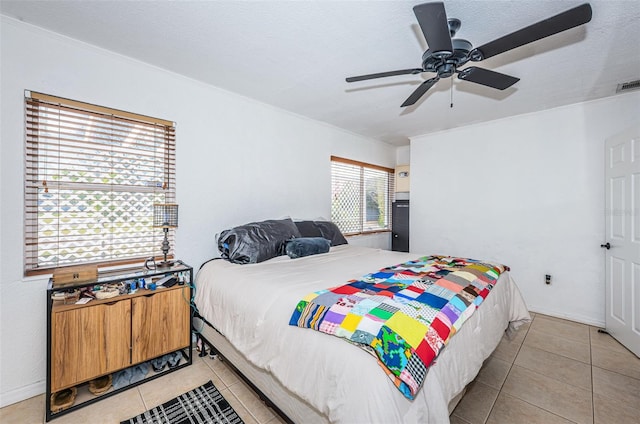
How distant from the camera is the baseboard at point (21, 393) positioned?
1.83 m

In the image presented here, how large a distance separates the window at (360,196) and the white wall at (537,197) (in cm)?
109

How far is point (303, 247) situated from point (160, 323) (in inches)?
53.9

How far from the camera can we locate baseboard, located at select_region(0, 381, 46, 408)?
6.01ft

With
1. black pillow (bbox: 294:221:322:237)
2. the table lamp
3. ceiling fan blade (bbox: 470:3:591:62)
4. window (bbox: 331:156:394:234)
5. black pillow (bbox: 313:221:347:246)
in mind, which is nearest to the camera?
ceiling fan blade (bbox: 470:3:591:62)

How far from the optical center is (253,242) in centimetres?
259

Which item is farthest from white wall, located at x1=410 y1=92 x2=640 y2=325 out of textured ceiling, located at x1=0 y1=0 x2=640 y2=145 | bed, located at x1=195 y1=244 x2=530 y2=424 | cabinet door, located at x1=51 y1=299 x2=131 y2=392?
cabinet door, located at x1=51 y1=299 x2=131 y2=392

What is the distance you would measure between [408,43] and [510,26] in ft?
2.21

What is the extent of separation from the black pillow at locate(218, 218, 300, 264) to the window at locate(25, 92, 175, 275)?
1.83ft

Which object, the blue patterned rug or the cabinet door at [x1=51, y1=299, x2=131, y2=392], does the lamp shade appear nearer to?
the cabinet door at [x1=51, y1=299, x2=131, y2=392]

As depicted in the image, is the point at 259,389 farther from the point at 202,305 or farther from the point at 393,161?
the point at 393,161

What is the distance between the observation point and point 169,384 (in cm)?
205

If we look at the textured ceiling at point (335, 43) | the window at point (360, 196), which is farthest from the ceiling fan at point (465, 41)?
the window at point (360, 196)

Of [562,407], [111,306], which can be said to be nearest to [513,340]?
[562,407]

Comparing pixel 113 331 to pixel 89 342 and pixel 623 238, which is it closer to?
pixel 89 342
